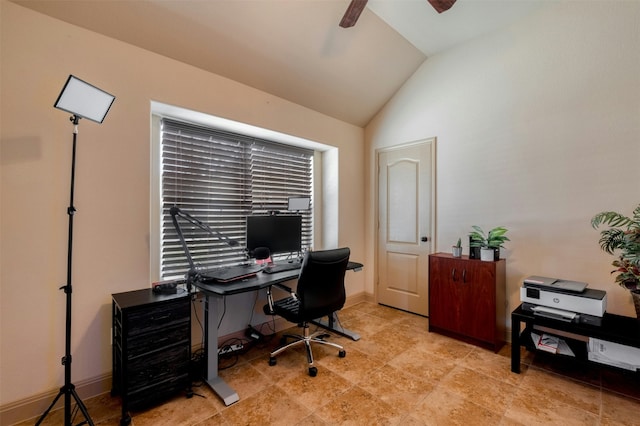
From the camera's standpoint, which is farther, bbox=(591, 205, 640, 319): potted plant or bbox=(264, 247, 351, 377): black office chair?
bbox=(264, 247, 351, 377): black office chair

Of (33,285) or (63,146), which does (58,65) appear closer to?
(63,146)

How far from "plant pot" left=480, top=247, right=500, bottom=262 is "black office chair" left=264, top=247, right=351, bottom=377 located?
4.50 feet

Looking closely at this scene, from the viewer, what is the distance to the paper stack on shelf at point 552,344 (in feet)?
7.17

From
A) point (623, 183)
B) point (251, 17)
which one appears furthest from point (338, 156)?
point (623, 183)

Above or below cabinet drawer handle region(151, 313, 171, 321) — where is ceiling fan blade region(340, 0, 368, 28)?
above

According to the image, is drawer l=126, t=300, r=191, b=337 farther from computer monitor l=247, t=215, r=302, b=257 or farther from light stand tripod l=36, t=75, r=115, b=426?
computer monitor l=247, t=215, r=302, b=257

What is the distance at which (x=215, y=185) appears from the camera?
2785mm

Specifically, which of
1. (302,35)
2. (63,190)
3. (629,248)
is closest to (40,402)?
(63,190)

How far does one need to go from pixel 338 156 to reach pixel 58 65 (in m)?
2.74

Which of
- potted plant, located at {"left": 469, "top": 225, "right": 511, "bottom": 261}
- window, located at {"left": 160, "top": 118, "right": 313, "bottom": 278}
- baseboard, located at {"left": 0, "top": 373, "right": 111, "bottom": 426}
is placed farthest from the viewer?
potted plant, located at {"left": 469, "top": 225, "right": 511, "bottom": 261}

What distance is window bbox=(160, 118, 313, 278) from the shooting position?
2494 mm

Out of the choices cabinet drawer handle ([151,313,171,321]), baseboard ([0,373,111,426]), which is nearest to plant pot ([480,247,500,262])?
cabinet drawer handle ([151,313,171,321])

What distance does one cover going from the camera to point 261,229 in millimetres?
2729

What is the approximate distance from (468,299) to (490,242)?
60cm
